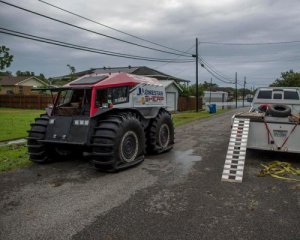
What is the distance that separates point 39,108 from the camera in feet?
124

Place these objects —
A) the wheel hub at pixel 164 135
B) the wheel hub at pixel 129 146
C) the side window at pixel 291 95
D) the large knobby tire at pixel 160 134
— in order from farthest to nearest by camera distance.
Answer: the side window at pixel 291 95 → the wheel hub at pixel 164 135 → the large knobby tire at pixel 160 134 → the wheel hub at pixel 129 146

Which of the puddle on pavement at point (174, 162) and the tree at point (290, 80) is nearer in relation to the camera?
the puddle on pavement at point (174, 162)

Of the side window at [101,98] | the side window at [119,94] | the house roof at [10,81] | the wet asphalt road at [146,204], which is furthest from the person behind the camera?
the house roof at [10,81]

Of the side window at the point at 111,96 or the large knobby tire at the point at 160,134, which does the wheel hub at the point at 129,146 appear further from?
the large knobby tire at the point at 160,134

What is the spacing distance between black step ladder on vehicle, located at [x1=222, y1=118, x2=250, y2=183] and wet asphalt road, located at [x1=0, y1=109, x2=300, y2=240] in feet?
0.76

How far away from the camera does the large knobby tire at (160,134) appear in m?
9.54

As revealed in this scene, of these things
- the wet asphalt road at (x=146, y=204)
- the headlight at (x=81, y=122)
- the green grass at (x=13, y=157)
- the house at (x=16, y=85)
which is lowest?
the wet asphalt road at (x=146, y=204)

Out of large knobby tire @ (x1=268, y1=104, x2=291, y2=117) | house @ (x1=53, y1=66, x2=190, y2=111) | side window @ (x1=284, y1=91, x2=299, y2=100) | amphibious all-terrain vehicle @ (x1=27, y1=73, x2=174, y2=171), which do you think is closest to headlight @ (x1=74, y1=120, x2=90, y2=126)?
amphibious all-terrain vehicle @ (x1=27, y1=73, x2=174, y2=171)

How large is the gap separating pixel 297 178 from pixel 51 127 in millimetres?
5893

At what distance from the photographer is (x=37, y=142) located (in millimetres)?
7992

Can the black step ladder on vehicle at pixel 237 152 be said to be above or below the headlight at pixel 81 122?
below

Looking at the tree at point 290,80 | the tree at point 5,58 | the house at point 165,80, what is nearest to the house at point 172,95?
the house at point 165,80

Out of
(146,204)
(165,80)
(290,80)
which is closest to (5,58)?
(165,80)

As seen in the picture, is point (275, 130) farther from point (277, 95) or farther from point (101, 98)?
point (277, 95)
